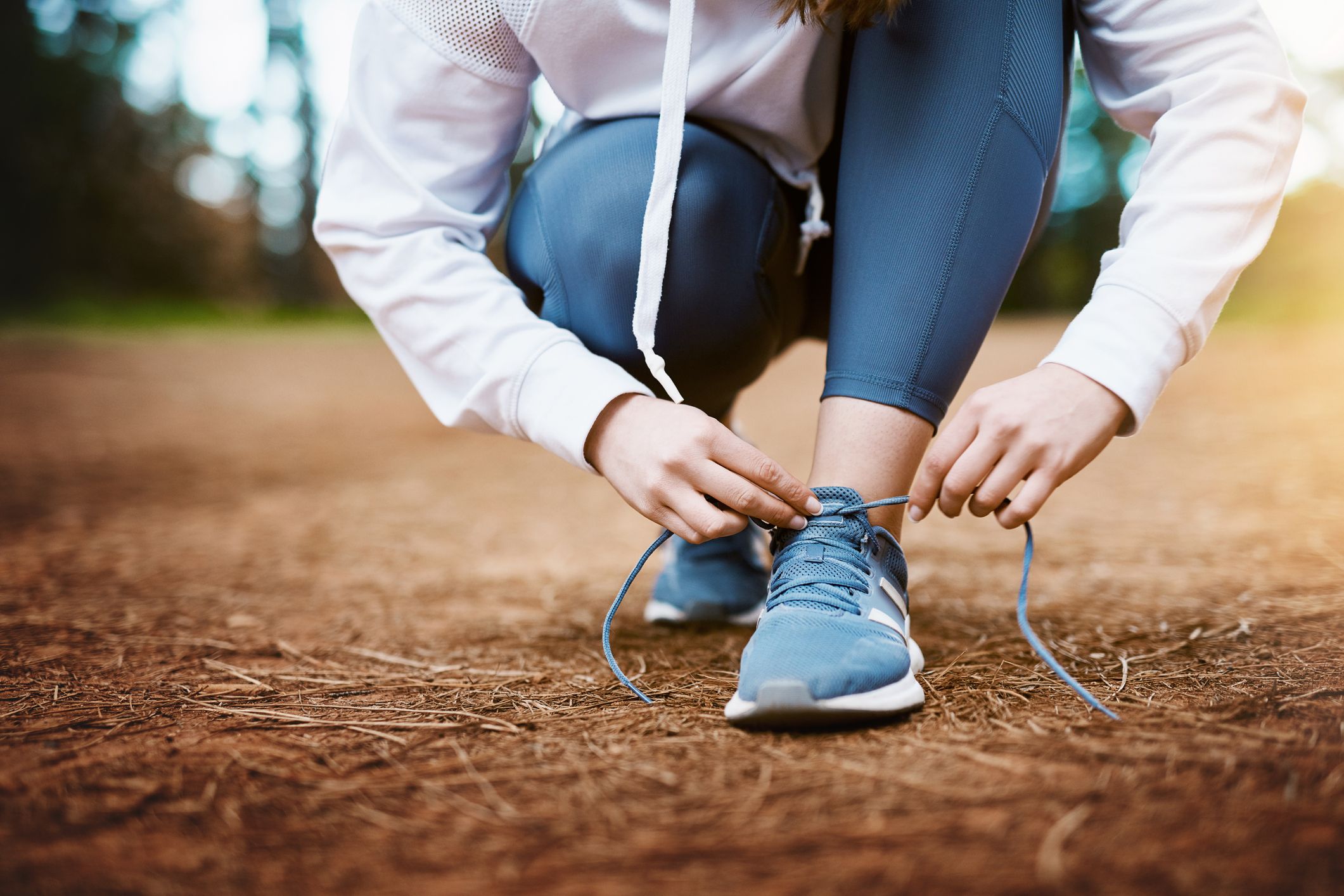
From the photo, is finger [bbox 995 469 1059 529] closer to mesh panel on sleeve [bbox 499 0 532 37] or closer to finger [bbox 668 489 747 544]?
finger [bbox 668 489 747 544]

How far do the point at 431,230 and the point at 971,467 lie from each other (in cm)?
58

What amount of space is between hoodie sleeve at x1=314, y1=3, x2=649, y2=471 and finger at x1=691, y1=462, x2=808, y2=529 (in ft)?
0.58

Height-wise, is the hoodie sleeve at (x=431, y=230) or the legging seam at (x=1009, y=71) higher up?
the legging seam at (x=1009, y=71)

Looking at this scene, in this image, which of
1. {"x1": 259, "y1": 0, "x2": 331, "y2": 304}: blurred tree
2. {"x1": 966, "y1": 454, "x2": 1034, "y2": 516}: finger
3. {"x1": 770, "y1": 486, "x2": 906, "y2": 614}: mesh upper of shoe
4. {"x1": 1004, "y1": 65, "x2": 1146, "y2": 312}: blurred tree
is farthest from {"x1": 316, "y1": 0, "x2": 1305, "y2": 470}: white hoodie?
{"x1": 1004, "y1": 65, "x2": 1146, "y2": 312}: blurred tree

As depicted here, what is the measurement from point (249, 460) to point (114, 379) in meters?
2.38

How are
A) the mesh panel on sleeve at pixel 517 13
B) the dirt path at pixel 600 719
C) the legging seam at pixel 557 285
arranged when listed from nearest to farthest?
the dirt path at pixel 600 719 → the mesh panel on sleeve at pixel 517 13 → the legging seam at pixel 557 285

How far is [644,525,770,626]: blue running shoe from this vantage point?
46.8 inches

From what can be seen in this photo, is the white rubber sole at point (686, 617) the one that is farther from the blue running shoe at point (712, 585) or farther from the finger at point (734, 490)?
the finger at point (734, 490)

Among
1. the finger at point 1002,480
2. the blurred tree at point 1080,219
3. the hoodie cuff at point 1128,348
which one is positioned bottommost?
the finger at point 1002,480

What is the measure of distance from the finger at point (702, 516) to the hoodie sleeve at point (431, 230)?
0.53 ft

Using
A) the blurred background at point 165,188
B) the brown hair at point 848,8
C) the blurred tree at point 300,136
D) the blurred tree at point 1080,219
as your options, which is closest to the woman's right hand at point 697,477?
the brown hair at point 848,8

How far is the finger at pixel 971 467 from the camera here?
725 mm

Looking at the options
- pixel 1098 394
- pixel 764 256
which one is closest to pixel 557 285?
pixel 764 256

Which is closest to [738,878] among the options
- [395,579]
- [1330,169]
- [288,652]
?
[288,652]
